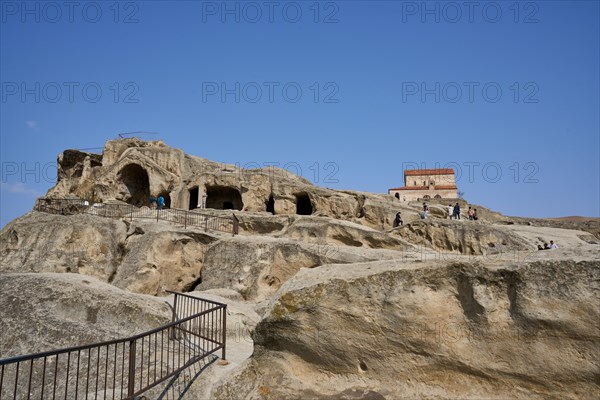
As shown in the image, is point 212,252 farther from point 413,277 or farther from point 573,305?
point 573,305

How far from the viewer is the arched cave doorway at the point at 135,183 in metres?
29.5

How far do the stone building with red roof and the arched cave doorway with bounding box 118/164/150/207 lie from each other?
32704 mm

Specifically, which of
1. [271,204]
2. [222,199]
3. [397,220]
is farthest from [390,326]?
[222,199]

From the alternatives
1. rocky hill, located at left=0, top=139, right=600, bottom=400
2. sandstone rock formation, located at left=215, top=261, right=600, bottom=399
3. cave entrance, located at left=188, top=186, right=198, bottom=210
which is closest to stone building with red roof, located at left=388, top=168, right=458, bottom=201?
cave entrance, located at left=188, top=186, right=198, bottom=210

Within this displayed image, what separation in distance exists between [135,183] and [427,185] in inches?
1587

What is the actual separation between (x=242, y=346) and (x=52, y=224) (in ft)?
42.8

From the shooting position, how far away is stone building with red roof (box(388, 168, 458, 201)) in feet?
179

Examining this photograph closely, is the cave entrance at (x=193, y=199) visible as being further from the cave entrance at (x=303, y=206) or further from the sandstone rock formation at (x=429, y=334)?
the sandstone rock formation at (x=429, y=334)

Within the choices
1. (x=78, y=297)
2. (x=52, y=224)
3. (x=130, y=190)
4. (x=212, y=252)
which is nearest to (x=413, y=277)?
(x=78, y=297)

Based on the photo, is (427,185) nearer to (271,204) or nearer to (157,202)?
(271,204)

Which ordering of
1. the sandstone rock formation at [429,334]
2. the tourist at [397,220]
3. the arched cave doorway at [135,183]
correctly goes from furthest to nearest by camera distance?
the arched cave doorway at [135,183], the tourist at [397,220], the sandstone rock formation at [429,334]

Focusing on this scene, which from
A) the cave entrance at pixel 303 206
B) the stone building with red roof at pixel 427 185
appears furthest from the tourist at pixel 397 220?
the stone building with red roof at pixel 427 185

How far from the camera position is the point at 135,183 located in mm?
30922

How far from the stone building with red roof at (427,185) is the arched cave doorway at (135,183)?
3270cm
